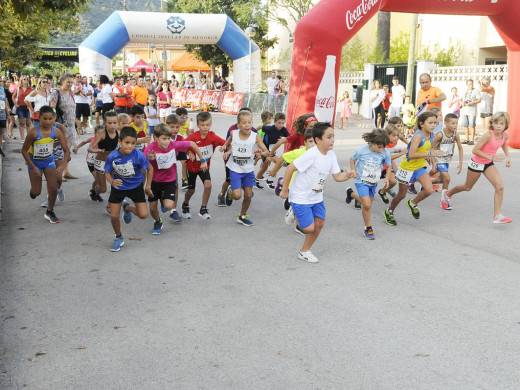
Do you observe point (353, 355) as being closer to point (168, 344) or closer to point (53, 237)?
point (168, 344)

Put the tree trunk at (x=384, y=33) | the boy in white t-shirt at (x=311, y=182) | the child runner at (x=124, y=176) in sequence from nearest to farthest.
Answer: the boy in white t-shirt at (x=311, y=182)
the child runner at (x=124, y=176)
the tree trunk at (x=384, y=33)

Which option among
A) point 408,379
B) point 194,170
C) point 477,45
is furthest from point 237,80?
point 408,379

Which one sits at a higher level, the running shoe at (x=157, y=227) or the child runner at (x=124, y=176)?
the child runner at (x=124, y=176)

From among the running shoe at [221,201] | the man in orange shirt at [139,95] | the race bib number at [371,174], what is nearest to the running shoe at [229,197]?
the running shoe at [221,201]

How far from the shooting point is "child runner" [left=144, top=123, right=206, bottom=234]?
6.91m

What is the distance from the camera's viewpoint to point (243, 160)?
7.53m

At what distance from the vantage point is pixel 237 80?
98.0 feet

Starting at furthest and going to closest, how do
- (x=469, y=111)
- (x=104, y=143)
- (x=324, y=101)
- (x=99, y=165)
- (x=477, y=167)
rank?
(x=469, y=111)
(x=324, y=101)
(x=99, y=165)
(x=104, y=143)
(x=477, y=167)

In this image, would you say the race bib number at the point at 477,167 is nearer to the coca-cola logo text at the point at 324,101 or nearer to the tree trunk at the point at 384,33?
the coca-cola logo text at the point at 324,101

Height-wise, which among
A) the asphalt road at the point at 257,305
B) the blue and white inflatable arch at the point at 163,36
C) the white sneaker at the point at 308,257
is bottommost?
the asphalt road at the point at 257,305

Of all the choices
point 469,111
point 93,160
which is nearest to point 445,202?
point 93,160

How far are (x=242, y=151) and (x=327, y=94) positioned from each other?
445 cm

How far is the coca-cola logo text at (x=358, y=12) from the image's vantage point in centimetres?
1120

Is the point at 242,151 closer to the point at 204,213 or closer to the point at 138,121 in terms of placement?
the point at 204,213
